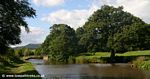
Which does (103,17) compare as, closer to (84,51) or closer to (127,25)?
(127,25)

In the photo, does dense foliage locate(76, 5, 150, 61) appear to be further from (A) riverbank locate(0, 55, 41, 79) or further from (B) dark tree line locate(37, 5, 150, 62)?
(A) riverbank locate(0, 55, 41, 79)

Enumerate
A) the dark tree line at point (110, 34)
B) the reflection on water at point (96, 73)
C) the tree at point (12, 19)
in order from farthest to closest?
1. the dark tree line at point (110, 34)
2. the reflection on water at point (96, 73)
3. the tree at point (12, 19)

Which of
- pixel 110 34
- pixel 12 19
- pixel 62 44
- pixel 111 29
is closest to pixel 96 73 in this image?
pixel 12 19

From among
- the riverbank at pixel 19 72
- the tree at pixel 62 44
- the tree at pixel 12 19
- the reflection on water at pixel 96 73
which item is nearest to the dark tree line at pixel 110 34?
the tree at pixel 62 44

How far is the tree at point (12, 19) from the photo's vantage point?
41.4 meters

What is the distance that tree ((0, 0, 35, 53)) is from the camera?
41.4 metres

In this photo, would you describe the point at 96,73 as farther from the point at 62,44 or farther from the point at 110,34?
the point at 62,44

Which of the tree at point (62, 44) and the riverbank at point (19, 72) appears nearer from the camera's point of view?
the riverbank at point (19, 72)

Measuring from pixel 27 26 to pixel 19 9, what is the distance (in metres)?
2.53

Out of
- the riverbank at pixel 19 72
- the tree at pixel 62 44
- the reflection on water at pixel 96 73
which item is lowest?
the reflection on water at pixel 96 73

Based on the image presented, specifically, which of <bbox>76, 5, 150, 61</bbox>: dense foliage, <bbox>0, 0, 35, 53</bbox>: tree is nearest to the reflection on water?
<bbox>0, 0, 35, 53</bbox>: tree

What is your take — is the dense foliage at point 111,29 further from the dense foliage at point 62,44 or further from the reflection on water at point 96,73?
the reflection on water at point 96,73

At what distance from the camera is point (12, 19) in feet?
141

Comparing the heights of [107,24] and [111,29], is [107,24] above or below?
above
